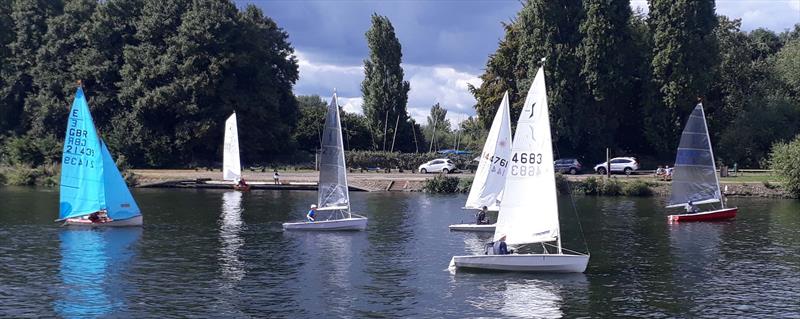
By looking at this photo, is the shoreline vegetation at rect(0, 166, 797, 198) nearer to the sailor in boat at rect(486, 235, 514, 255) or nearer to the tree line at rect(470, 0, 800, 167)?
the tree line at rect(470, 0, 800, 167)

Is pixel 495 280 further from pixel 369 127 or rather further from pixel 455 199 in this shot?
pixel 369 127

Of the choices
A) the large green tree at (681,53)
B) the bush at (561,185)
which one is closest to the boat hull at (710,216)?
the bush at (561,185)

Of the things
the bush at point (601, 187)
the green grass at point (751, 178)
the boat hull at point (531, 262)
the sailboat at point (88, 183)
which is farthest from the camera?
the bush at point (601, 187)

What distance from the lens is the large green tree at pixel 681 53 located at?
8994cm

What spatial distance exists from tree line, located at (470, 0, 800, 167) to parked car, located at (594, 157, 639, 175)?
4.99m

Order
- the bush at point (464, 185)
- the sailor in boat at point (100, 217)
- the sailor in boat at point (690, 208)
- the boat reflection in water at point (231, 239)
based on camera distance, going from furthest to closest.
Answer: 1. the bush at point (464, 185)
2. the sailor in boat at point (690, 208)
3. the sailor in boat at point (100, 217)
4. the boat reflection in water at point (231, 239)

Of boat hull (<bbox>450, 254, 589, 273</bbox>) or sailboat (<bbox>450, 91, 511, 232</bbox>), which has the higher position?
sailboat (<bbox>450, 91, 511, 232</bbox>)

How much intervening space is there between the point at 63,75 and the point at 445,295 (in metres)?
87.4

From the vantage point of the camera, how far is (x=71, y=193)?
5109cm

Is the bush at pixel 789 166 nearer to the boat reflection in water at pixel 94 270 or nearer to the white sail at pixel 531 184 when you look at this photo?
the white sail at pixel 531 184

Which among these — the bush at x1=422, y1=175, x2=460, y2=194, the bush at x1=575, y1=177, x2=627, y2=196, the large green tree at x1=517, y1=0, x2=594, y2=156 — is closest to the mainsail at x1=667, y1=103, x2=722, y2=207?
the bush at x1=575, y1=177, x2=627, y2=196

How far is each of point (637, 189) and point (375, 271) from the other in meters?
47.9

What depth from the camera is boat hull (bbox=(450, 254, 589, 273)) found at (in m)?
35.6

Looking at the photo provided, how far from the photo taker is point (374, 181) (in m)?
87.1
